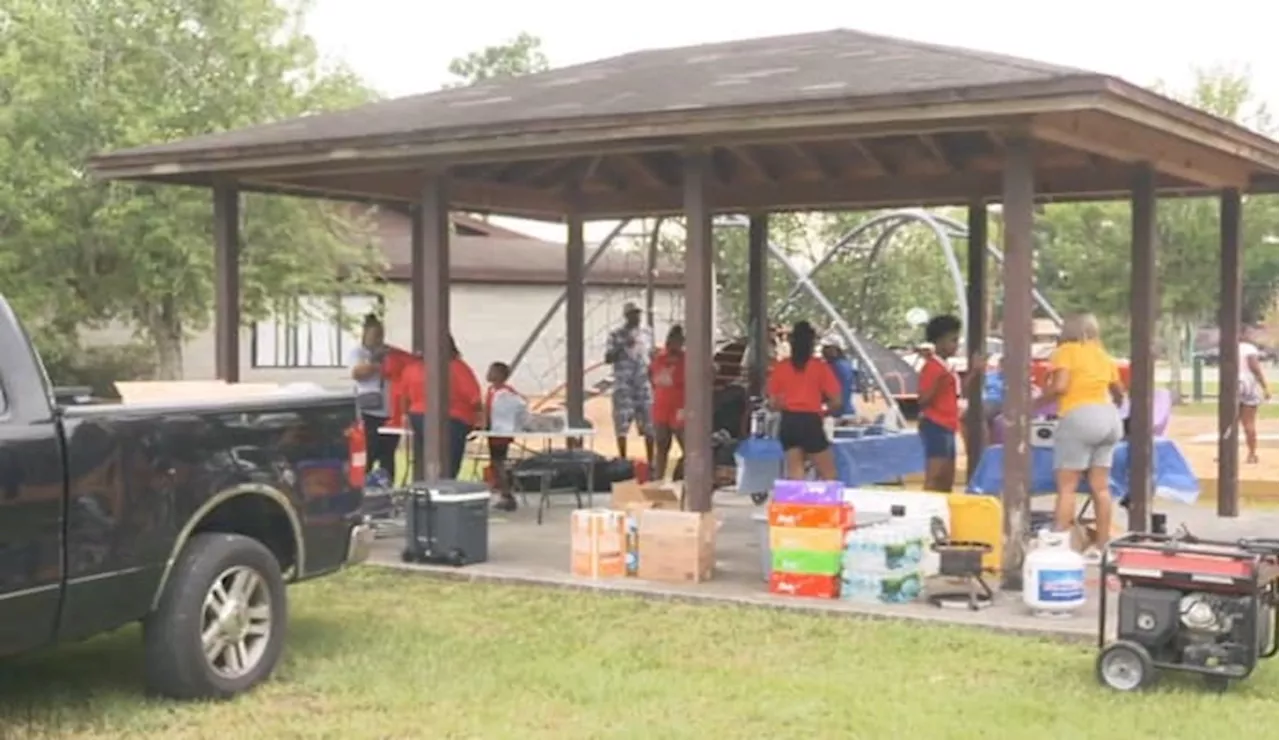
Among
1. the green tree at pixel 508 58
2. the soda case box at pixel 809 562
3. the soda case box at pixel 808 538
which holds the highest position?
the green tree at pixel 508 58

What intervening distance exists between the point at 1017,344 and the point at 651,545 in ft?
8.20

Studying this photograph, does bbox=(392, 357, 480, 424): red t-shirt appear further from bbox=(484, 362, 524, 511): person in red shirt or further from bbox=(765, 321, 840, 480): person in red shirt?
bbox=(765, 321, 840, 480): person in red shirt

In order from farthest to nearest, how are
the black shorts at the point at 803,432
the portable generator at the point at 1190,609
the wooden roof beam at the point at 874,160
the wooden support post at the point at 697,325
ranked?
the wooden roof beam at the point at 874,160 < the black shorts at the point at 803,432 < the wooden support post at the point at 697,325 < the portable generator at the point at 1190,609

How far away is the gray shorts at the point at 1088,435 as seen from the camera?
30.9 feet

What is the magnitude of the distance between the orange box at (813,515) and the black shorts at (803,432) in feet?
9.50

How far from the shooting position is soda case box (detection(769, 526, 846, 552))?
887 cm

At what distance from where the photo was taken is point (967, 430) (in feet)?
47.4

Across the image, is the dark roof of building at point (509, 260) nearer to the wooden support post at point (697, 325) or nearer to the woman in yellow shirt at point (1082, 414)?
the wooden support post at point (697, 325)

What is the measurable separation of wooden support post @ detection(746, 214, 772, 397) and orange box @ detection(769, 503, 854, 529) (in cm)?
715

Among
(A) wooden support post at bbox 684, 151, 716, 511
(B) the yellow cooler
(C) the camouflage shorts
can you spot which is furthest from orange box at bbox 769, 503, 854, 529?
Result: (C) the camouflage shorts

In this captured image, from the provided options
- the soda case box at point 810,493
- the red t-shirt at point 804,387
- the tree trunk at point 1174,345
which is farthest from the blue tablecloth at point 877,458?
the tree trunk at point 1174,345

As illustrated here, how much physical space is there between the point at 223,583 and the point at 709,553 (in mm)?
3637

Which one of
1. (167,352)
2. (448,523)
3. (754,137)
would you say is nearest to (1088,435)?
(754,137)

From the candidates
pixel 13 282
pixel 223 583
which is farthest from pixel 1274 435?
pixel 223 583
